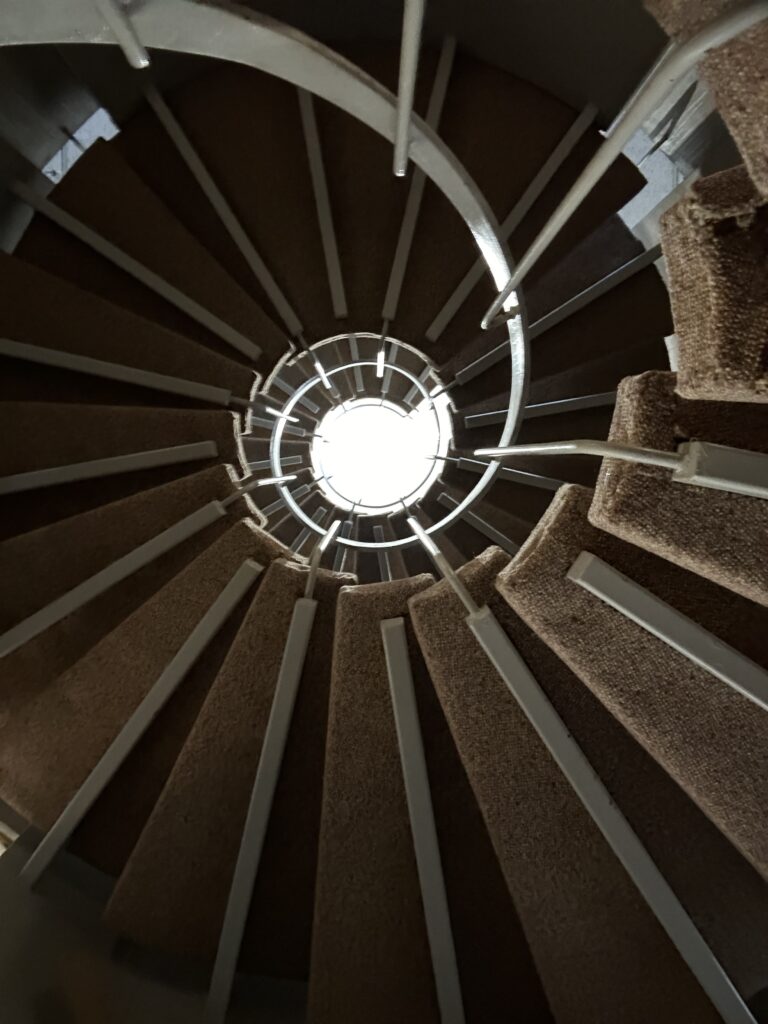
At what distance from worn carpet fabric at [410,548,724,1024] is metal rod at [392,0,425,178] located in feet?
3.33

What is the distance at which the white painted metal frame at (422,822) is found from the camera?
1984 millimetres

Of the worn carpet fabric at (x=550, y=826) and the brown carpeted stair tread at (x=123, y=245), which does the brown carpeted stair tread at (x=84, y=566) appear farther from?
the worn carpet fabric at (x=550, y=826)

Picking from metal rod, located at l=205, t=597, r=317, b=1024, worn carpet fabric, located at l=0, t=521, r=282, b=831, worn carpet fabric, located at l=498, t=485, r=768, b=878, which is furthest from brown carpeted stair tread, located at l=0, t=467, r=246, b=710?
worn carpet fabric, located at l=498, t=485, r=768, b=878

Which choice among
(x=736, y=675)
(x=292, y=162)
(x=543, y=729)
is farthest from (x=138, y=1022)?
(x=292, y=162)

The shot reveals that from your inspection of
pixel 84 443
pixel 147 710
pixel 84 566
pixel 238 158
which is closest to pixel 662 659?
pixel 147 710

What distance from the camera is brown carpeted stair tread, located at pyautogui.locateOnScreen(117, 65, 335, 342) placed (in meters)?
2.91

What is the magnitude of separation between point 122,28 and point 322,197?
5.75 feet

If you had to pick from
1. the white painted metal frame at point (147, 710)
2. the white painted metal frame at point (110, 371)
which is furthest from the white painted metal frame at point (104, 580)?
the white painted metal frame at point (110, 371)

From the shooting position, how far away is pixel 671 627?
1.51 m

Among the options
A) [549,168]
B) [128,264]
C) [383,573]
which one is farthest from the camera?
[383,573]

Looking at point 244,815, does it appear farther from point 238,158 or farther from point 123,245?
point 238,158

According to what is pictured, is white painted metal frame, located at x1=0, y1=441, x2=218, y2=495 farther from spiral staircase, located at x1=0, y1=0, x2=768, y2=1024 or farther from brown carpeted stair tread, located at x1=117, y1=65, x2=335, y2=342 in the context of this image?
brown carpeted stair tread, located at x1=117, y1=65, x2=335, y2=342

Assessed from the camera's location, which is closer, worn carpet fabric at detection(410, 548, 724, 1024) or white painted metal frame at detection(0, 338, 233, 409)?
worn carpet fabric at detection(410, 548, 724, 1024)

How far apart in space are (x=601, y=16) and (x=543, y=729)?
2.49 m
